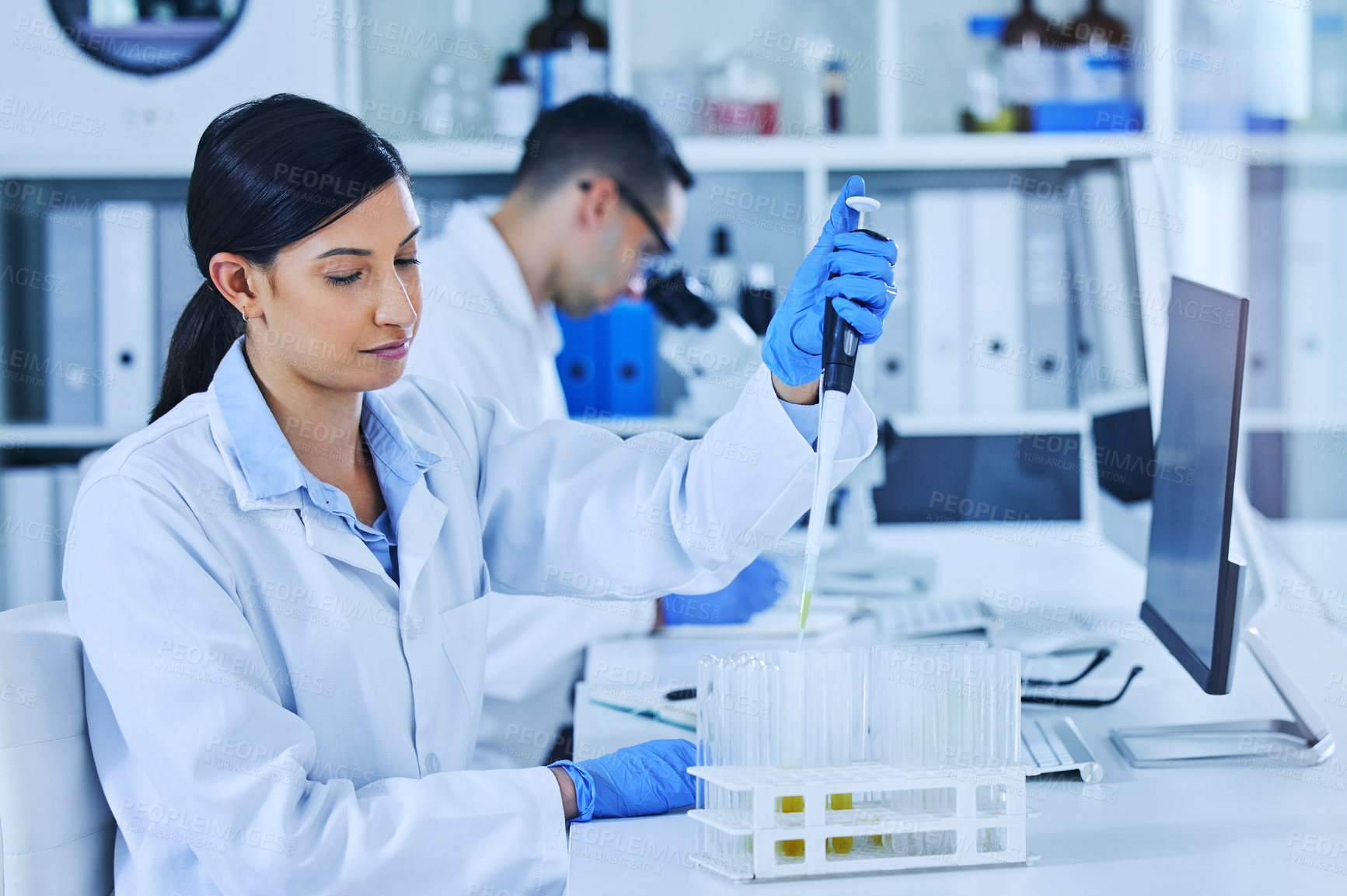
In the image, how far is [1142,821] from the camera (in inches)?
39.4

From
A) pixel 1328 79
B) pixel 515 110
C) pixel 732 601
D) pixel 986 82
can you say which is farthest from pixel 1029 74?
pixel 732 601

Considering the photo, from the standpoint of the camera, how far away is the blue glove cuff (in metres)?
1.01

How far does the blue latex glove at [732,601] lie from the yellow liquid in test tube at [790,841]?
89cm

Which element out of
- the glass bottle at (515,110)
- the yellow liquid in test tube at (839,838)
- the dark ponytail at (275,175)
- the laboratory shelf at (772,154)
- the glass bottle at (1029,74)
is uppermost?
the glass bottle at (1029,74)

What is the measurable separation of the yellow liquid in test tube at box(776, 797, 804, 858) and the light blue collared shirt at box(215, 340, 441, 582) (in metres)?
0.48

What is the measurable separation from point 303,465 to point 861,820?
622 millimetres

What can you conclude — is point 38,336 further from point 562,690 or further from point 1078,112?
point 1078,112

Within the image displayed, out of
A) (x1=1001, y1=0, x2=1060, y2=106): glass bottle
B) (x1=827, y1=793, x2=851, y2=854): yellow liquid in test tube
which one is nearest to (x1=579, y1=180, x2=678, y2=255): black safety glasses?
(x1=1001, y1=0, x2=1060, y2=106): glass bottle

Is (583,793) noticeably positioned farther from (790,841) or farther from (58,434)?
(58,434)

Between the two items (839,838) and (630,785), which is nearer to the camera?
(839,838)

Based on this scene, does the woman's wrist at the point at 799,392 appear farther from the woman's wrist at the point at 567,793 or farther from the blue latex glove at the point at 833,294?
the woman's wrist at the point at 567,793

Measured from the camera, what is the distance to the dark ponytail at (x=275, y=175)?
3.52ft

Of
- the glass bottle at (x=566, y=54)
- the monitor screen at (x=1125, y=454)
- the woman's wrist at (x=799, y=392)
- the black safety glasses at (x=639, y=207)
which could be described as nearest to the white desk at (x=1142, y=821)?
the monitor screen at (x=1125, y=454)

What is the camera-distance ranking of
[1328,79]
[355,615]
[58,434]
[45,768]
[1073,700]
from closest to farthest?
1. [45,768]
2. [355,615]
3. [1073,700]
4. [58,434]
5. [1328,79]
